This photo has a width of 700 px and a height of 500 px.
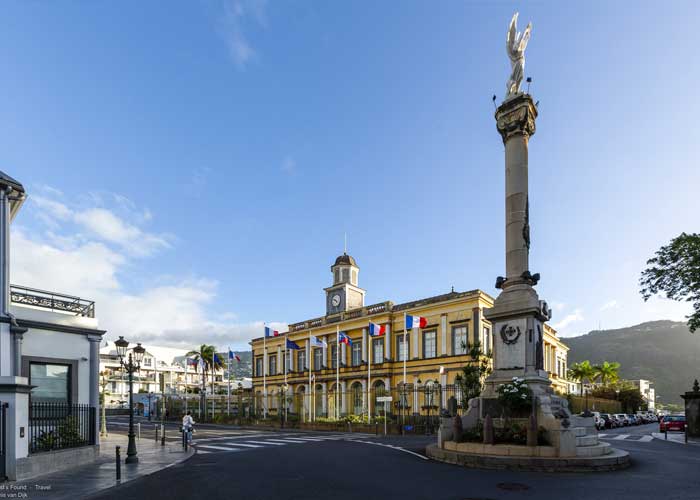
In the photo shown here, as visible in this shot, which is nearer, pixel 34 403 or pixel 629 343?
pixel 34 403

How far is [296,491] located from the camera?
10992mm

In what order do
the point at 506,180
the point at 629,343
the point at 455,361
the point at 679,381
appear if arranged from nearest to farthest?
the point at 506,180
the point at 455,361
the point at 679,381
the point at 629,343

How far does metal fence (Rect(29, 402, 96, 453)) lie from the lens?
15.0 m

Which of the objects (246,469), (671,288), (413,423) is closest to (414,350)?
(413,423)

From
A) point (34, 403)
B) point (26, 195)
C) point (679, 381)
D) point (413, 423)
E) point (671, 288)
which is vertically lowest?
point (679, 381)

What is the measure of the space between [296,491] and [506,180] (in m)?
13.4

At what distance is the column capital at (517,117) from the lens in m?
19.1

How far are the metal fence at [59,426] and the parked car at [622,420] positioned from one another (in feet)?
146

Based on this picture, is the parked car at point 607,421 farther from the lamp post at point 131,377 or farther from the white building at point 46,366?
the white building at point 46,366

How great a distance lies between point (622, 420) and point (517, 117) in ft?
134

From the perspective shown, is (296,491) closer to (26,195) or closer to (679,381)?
(26,195)

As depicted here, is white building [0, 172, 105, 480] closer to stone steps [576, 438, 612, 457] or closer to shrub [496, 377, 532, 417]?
shrub [496, 377, 532, 417]

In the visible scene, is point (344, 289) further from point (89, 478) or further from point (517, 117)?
point (89, 478)

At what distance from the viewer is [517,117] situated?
19219mm
